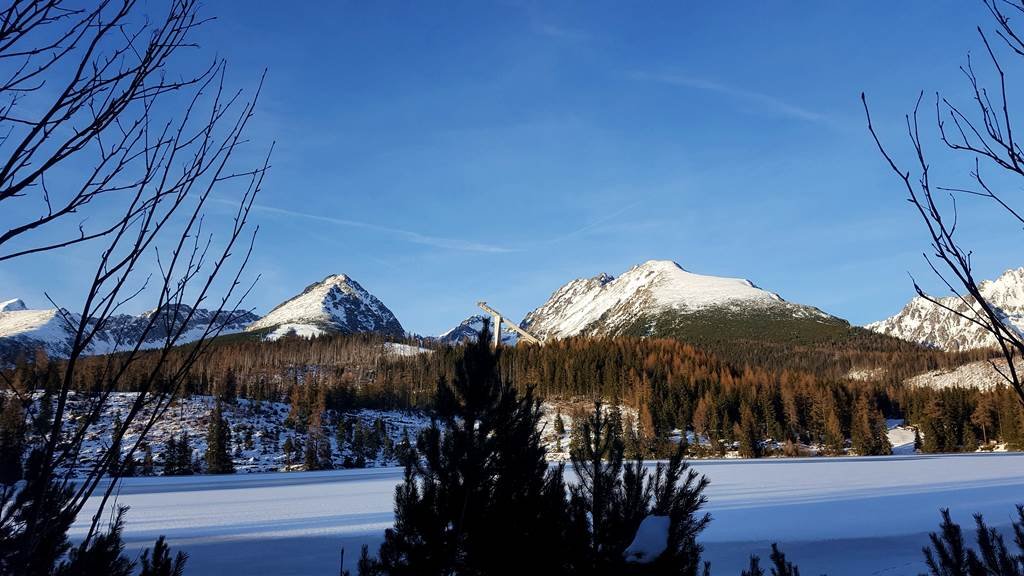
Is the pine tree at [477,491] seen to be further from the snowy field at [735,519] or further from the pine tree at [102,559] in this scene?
the snowy field at [735,519]

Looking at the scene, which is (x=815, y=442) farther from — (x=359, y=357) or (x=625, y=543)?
(x=359, y=357)

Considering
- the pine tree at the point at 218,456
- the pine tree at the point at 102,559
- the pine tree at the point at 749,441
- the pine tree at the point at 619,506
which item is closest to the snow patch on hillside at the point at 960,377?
the pine tree at the point at 749,441

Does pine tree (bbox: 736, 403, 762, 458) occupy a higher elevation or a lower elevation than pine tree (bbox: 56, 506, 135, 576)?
lower

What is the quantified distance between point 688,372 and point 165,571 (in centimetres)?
8772

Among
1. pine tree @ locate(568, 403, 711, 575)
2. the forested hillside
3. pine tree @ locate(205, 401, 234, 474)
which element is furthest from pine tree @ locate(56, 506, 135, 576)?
pine tree @ locate(205, 401, 234, 474)

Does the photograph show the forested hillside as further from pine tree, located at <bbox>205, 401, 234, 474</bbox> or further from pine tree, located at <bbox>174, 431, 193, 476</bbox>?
pine tree, located at <bbox>205, 401, 234, 474</bbox>

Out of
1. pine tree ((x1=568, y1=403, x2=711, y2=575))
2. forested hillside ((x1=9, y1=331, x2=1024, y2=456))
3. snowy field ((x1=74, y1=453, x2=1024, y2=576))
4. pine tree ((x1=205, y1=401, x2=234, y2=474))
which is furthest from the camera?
forested hillside ((x1=9, y1=331, x2=1024, y2=456))

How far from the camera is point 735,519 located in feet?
53.4

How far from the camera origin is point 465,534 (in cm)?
651

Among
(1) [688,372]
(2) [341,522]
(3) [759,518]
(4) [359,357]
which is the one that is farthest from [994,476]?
(4) [359,357]

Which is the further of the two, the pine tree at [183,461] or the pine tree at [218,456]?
the pine tree at [218,456]

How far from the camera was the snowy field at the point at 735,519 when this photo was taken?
459 inches

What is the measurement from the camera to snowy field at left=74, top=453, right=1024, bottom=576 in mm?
11656

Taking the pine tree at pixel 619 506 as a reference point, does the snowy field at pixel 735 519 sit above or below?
below
